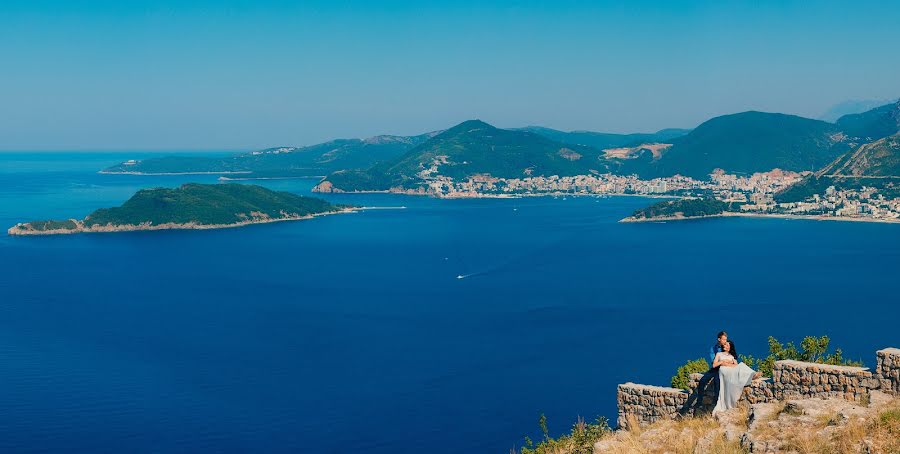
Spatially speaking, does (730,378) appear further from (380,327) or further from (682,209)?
(682,209)

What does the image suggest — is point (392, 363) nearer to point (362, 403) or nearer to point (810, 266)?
point (362, 403)

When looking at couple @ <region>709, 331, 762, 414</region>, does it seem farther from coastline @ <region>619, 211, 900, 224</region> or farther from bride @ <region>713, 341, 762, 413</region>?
coastline @ <region>619, 211, 900, 224</region>

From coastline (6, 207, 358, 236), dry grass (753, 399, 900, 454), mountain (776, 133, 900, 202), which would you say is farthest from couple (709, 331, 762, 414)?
mountain (776, 133, 900, 202)

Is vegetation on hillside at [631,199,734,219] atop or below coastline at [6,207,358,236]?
below

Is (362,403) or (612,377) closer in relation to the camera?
(362,403)

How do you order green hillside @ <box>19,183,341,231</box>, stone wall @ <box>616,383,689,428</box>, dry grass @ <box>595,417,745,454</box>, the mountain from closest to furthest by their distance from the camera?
1. dry grass @ <box>595,417,745,454</box>
2. stone wall @ <box>616,383,689,428</box>
3. green hillside @ <box>19,183,341,231</box>
4. the mountain

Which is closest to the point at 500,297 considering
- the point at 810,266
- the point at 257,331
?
the point at 257,331

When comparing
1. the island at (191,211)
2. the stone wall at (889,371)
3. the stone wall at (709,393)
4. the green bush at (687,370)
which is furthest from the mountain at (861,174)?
the stone wall at (889,371)
